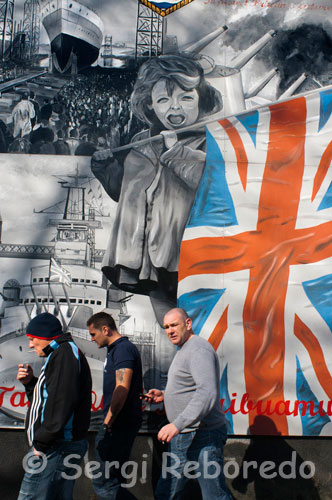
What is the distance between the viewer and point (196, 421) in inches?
141

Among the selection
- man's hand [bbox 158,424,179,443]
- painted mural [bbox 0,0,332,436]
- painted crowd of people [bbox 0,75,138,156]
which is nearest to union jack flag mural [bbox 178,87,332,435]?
painted mural [bbox 0,0,332,436]

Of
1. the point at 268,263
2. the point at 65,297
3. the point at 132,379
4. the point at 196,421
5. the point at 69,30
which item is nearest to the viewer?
the point at 196,421

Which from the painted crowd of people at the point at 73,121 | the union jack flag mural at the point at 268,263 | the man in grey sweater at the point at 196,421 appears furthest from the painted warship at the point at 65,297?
the man in grey sweater at the point at 196,421

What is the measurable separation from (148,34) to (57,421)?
4186 millimetres

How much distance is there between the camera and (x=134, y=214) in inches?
217

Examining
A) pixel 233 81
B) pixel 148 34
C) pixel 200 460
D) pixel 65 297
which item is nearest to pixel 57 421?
pixel 200 460

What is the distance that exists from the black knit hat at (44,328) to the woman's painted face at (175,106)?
2.82m

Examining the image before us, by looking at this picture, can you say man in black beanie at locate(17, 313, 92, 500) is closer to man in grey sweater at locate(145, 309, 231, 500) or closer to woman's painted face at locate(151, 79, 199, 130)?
man in grey sweater at locate(145, 309, 231, 500)

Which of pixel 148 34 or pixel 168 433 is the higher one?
pixel 148 34

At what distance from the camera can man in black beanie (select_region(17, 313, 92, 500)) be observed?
329 centimetres

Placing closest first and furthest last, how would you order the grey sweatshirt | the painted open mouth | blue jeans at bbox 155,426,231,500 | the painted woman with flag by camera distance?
the grey sweatshirt < blue jeans at bbox 155,426,231,500 < the painted woman with flag < the painted open mouth

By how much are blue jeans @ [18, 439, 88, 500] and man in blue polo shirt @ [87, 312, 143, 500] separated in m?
0.58
